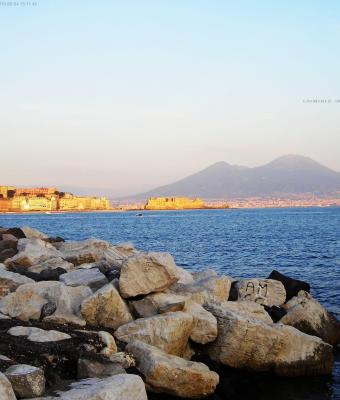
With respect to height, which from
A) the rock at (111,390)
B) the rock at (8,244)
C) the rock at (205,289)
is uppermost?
the rock at (8,244)

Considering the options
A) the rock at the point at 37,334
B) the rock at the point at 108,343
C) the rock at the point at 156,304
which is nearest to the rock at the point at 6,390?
the rock at the point at 37,334

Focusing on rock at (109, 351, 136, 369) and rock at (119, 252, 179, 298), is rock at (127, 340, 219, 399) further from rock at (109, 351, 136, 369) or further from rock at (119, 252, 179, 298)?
rock at (119, 252, 179, 298)

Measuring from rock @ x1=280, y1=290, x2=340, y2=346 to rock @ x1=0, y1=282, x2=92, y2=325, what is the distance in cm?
453

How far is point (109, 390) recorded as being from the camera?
706 cm

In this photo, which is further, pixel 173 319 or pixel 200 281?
pixel 200 281

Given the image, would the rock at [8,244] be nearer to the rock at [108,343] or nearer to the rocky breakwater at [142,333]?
the rocky breakwater at [142,333]

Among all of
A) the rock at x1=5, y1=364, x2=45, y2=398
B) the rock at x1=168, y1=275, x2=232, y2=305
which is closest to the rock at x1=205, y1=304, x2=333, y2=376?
the rock at x1=168, y1=275, x2=232, y2=305

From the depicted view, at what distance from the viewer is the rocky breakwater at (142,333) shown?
8117mm

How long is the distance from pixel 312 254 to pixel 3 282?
26.1m

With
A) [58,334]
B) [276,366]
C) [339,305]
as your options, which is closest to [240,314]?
[276,366]

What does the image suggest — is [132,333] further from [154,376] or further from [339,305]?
[339,305]

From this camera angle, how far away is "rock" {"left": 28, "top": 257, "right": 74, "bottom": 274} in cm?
1580

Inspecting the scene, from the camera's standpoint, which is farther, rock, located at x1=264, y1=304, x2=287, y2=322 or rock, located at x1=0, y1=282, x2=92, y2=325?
rock, located at x1=264, y1=304, x2=287, y2=322

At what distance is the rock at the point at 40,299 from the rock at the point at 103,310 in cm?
27
